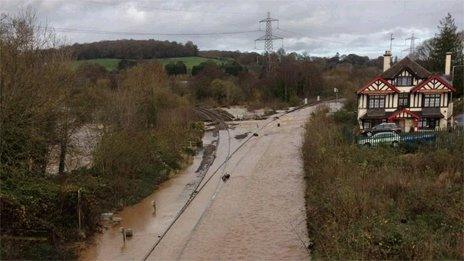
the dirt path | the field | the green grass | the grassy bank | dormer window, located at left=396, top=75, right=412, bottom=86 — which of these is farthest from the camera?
the green grass

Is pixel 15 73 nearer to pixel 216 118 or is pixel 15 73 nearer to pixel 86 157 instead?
pixel 86 157

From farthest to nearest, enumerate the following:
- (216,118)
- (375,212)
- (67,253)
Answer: (216,118) → (67,253) → (375,212)

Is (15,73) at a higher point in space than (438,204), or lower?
higher

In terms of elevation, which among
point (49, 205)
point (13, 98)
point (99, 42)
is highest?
point (99, 42)

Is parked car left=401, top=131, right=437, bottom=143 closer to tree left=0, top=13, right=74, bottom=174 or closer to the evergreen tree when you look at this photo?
tree left=0, top=13, right=74, bottom=174

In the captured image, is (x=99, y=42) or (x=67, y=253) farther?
(x=99, y=42)

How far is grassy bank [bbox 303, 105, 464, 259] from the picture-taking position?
1155 centimetres

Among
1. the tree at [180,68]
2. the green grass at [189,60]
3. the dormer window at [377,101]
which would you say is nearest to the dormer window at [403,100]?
the dormer window at [377,101]

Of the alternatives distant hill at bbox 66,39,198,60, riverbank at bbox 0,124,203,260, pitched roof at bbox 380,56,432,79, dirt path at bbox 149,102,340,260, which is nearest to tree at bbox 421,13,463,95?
pitched roof at bbox 380,56,432,79

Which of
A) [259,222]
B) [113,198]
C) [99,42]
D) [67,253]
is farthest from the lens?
[99,42]

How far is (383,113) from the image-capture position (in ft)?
116

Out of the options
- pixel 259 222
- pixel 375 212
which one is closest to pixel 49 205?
pixel 259 222

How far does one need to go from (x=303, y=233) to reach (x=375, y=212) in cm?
407

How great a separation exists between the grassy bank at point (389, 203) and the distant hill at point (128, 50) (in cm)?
6579
